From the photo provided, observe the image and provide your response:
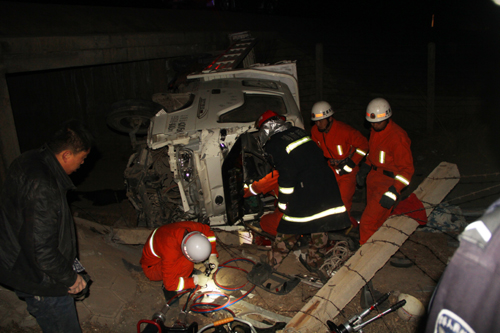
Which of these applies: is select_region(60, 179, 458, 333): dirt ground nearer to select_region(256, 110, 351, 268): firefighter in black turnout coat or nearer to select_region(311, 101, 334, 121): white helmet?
select_region(256, 110, 351, 268): firefighter in black turnout coat

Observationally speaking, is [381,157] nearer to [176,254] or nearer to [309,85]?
[176,254]

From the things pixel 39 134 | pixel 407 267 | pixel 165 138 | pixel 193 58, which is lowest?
pixel 407 267

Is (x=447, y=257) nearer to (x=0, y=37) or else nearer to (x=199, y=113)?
(x=199, y=113)

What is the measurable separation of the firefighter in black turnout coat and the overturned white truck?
543mm

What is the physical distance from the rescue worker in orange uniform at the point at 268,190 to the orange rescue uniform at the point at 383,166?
106 cm

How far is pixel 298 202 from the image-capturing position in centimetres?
376

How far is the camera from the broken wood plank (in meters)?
2.99

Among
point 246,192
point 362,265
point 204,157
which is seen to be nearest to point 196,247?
point 204,157

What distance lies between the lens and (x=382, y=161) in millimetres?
4066

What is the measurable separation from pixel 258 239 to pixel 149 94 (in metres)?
5.94

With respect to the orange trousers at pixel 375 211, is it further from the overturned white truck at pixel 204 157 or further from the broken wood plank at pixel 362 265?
the overturned white truck at pixel 204 157

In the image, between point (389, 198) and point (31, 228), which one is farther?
point (389, 198)

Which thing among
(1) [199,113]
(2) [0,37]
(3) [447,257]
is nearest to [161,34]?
(2) [0,37]

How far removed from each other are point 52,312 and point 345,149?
3.91 m
